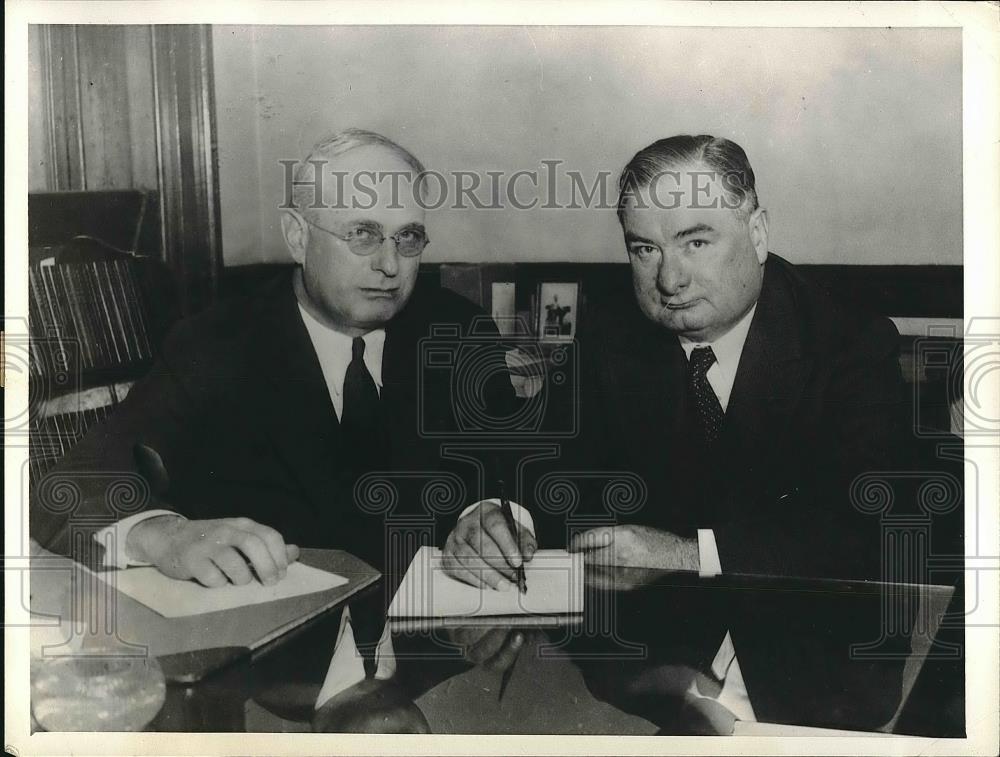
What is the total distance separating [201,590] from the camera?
2666mm

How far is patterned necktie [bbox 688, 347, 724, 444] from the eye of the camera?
8.82 feet

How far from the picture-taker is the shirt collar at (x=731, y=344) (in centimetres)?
269

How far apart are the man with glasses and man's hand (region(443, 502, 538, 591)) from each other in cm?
7

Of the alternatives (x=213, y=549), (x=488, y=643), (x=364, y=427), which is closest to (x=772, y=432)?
(x=488, y=643)

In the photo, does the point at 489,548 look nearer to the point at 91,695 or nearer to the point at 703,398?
the point at 703,398

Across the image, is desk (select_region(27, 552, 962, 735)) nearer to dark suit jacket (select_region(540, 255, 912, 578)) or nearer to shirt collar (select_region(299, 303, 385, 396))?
dark suit jacket (select_region(540, 255, 912, 578))

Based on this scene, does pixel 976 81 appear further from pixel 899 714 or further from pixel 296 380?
pixel 296 380

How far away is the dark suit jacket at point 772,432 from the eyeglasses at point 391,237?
0.51 m

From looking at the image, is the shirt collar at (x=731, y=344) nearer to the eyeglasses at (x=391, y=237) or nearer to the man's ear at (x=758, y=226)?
the man's ear at (x=758, y=226)

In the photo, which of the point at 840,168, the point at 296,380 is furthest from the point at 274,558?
the point at 840,168

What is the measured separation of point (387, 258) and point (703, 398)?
946mm

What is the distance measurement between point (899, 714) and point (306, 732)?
164cm

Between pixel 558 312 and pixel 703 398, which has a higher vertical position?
pixel 558 312

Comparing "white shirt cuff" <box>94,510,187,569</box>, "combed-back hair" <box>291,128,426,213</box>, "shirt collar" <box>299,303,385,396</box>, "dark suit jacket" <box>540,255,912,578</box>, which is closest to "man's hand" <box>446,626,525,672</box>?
"dark suit jacket" <box>540,255,912,578</box>
